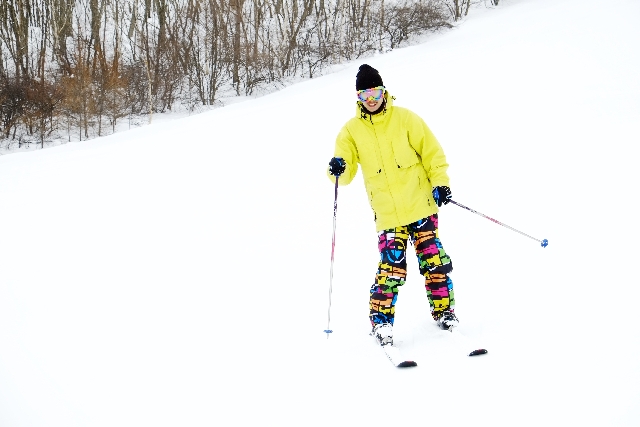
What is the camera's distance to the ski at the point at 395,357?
9.24 feet

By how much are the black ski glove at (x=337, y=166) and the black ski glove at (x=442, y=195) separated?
534 millimetres

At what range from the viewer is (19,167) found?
24.9 feet

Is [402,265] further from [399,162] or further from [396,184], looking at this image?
[399,162]

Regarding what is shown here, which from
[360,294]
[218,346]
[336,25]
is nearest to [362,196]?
[360,294]

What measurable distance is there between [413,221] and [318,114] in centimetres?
595

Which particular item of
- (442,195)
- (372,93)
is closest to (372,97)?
(372,93)

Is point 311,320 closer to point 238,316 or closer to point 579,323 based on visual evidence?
point 238,316

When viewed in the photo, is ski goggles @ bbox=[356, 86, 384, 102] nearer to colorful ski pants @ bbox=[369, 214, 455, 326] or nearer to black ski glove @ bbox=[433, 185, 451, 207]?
black ski glove @ bbox=[433, 185, 451, 207]

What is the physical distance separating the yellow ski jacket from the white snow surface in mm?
755

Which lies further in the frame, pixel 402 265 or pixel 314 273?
pixel 314 273

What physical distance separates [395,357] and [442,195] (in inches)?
35.1

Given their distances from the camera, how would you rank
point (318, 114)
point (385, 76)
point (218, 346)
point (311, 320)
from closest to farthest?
point (218, 346) → point (311, 320) → point (318, 114) → point (385, 76)

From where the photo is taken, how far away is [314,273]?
4453 millimetres

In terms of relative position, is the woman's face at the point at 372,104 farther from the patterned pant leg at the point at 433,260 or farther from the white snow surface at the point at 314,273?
the white snow surface at the point at 314,273
